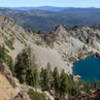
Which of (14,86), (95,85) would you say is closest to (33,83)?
(14,86)

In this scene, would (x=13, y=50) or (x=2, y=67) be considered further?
(x=13, y=50)

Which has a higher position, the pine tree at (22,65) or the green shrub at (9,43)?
the pine tree at (22,65)

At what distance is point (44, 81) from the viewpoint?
4641 inches

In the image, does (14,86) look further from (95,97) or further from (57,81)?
(57,81)

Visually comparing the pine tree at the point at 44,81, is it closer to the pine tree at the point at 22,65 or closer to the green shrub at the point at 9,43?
the pine tree at the point at 22,65

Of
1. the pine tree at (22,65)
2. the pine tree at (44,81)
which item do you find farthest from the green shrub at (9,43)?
the pine tree at (22,65)

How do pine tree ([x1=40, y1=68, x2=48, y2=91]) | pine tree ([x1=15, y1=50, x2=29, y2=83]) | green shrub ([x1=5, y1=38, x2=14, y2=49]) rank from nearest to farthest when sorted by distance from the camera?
pine tree ([x1=15, y1=50, x2=29, y2=83])
pine tree ([x1=40, y1=68, x2=48, y2=91])
green shrub ([x1=5, y1=38, x2=14, y2=49])

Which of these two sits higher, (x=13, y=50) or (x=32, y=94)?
(x=32, y=94)

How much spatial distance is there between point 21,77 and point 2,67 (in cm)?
2747

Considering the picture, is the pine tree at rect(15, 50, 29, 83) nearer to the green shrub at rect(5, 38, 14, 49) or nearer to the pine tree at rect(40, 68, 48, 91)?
the pine tree at rect(40, 68, 48, 91)

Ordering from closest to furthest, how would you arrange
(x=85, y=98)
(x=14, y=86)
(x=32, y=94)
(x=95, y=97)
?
1. (x=95, y=97)
2. (x=85, y=98)
3. (x=14, y=86)
4. (x=32, y=94)

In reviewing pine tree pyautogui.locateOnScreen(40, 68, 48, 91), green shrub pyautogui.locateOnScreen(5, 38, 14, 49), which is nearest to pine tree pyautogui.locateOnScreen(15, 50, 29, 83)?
pine tree pyautogui.locateOnScreen(40, 68, 48, 91)

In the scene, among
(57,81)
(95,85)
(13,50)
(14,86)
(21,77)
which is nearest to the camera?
(14,86)

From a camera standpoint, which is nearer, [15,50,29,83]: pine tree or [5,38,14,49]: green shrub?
[15,50,29,83]: pine tree
